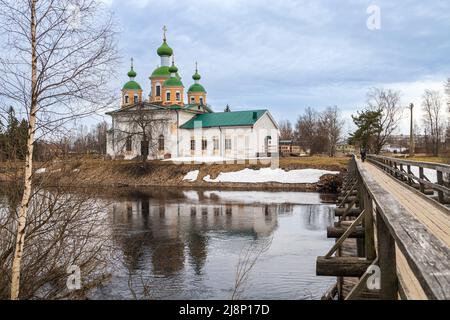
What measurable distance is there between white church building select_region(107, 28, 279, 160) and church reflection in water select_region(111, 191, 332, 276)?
77.5 feet

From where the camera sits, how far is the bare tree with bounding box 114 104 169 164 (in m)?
49.6

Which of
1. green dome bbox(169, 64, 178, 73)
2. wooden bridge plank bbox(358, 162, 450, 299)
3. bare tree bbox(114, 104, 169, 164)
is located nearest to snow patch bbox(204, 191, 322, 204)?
bare tree bbox(114, 104, 169, 164)

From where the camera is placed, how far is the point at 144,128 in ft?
162

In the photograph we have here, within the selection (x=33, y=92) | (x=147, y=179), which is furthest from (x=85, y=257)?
(x=147, y=179)

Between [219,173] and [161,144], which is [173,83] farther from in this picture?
[219,173]

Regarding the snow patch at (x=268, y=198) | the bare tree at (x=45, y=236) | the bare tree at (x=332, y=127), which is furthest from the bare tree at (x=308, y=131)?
the bare tree at (x=45, y=236)

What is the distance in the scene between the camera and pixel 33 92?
20.4 feet

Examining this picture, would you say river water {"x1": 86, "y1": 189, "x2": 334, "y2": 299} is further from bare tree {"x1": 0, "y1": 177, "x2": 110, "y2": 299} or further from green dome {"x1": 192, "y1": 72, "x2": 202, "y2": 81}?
green dome {"x1": 192, "y1": 72, "x2": 202, "y2": 81}

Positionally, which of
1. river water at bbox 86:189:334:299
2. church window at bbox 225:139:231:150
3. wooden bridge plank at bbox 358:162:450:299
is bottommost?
river water at bbox 86:189:334:299

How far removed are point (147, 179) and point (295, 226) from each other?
Result: 94.7ft

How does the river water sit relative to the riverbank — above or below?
below

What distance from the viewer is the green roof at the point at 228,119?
180ft

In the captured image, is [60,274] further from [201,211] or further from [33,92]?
[201,211]

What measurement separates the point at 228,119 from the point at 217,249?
42613 millimetres
